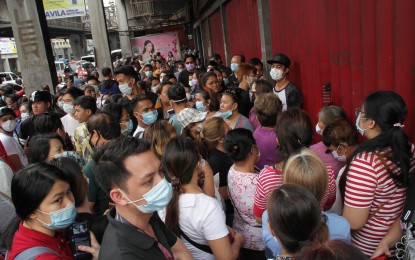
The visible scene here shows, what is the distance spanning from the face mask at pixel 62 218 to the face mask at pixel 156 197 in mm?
551

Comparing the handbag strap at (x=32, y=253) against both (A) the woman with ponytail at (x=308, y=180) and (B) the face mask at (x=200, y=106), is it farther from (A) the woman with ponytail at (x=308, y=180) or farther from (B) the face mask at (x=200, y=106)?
(B) the face mask at (x=200, y=106)

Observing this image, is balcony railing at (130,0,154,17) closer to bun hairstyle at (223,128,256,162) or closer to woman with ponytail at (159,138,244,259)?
bun hairstyle at (223,128,256,162)

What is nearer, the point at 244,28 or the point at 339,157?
the point at 339,157

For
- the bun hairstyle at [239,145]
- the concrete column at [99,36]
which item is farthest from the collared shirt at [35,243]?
the concrete column at [99,36]

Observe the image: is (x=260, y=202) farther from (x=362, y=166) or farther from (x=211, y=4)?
(x=211, y=4)

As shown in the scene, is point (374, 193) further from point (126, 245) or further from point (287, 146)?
point (126, 245)

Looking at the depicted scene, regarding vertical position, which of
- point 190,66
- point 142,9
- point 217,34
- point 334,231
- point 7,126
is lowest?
point 334,231

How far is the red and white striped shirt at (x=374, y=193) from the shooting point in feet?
6.26

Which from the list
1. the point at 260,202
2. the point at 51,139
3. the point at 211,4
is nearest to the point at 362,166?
the point at 260,202

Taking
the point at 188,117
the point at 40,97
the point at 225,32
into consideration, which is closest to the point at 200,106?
the point at 188,117

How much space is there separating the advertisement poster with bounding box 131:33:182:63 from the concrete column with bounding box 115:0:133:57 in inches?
110

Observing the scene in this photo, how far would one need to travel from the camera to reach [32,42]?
830 centimetres

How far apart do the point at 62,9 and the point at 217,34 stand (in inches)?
242

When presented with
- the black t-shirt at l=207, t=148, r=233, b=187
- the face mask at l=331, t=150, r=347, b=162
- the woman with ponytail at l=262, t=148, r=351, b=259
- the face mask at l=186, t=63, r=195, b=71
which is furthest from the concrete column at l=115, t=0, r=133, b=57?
the woman with ponytail at l=262, t=148, r=351, b=259
